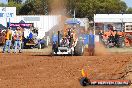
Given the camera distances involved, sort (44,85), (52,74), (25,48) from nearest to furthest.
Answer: (44,85), (52,74), (25,48)

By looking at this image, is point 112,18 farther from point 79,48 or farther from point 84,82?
point 84,82

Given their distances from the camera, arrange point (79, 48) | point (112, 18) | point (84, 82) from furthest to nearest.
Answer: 1. point (112, 18)
2. point (79, 48)
3. point (84, 82)

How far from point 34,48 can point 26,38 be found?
1.15 meters

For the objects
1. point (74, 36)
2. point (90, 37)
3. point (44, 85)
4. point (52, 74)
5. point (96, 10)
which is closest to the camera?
point (44, 85)

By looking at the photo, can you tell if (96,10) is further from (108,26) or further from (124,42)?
(124,42)

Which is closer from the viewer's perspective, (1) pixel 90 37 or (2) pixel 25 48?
(1) pixel 90 37

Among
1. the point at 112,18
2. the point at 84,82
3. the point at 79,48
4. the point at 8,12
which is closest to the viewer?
the point at 84,82

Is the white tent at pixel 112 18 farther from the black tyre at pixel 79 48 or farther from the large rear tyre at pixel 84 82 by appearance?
the large rear tyre at pixel 84 82

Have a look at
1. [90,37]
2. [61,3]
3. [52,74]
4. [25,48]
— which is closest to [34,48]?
[25,48]

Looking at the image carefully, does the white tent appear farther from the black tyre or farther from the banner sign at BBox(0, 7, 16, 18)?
the black tyre

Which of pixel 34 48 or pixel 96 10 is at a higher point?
pixel 96 10

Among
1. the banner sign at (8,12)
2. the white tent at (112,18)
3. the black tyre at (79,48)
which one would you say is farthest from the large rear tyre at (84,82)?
the white tent at (112,18)

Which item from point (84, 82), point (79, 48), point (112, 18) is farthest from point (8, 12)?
point (84, 82)

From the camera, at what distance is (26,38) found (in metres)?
39.9
